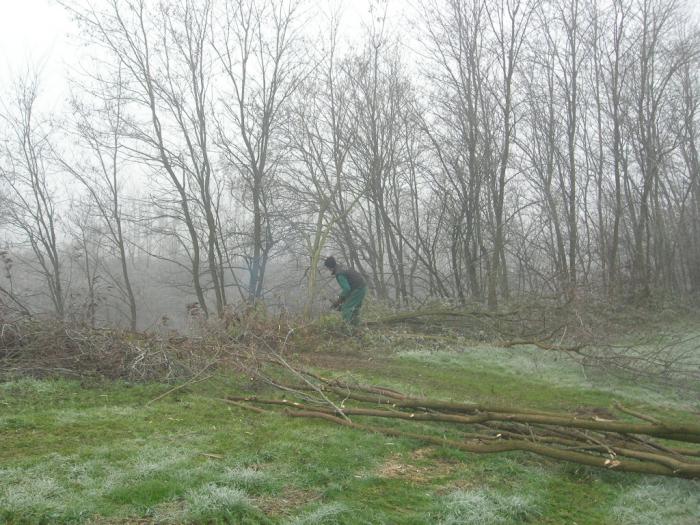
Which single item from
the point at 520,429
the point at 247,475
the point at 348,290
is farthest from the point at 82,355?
the point at 348,290

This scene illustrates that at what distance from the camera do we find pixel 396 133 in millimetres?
20156

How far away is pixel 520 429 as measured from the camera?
4.85 meters

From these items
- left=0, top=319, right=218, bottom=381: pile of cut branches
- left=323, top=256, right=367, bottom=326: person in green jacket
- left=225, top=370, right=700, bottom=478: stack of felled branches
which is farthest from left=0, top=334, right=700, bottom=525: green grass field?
left=323, top=256, right=367, bottom=326: person in green jacket

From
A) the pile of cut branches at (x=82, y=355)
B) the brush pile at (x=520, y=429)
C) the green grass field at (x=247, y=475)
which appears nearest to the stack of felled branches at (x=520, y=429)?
the brush pile at (x=520, y=429)

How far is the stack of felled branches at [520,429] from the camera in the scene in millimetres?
4148

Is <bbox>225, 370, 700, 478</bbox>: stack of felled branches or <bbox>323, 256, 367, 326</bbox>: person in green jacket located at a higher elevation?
<bbox>323, 256, 367, 326</bbox>: person in green jacket

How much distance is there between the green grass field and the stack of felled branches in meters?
0.13

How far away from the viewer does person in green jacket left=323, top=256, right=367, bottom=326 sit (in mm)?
11406

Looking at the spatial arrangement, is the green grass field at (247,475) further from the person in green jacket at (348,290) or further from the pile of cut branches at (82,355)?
the person in green jacket at (348,290)

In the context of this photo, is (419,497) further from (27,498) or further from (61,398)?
(61,398)

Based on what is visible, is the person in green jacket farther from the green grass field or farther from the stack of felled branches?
the green grass field

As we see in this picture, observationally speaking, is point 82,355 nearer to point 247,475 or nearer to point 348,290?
point 247,475

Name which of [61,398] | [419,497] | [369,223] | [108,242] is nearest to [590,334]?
[419,497]

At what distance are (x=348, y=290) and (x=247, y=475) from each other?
7.91 meters
